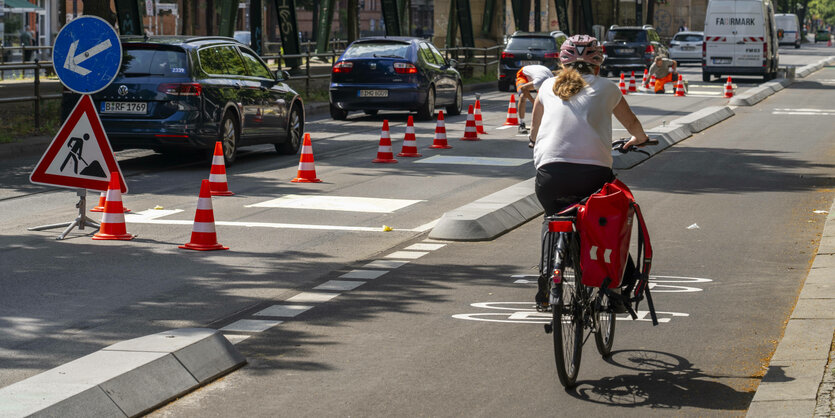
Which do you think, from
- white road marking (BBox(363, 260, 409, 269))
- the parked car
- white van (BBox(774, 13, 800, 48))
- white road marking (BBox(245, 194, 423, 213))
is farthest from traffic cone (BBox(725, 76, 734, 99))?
white van (BBox(774, 13, 800, 48))

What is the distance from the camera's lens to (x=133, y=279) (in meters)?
9.18

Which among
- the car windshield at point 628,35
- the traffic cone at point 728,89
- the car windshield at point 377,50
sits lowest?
the traffic cone at point 728,89

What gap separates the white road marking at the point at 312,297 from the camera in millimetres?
8570

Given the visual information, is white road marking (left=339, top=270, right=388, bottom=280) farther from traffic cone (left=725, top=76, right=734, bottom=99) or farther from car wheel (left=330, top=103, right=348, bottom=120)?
traffic cone (left=725, top=76, right=734, bottom=99)

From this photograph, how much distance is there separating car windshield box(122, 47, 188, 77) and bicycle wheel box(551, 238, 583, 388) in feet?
34.6

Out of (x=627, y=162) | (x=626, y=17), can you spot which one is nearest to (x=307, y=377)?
(x=627, y=162)

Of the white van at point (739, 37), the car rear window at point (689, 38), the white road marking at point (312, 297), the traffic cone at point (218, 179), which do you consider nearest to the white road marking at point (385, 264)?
the white road marking at point (312, 297)

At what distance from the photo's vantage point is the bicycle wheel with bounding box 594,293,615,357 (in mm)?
6750

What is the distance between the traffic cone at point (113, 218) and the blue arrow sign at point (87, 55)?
1.19m

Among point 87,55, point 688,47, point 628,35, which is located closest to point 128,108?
point 87,55

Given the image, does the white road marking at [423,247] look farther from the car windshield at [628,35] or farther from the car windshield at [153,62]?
the car windshield at [628,35]

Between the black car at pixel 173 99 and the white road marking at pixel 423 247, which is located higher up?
the black car at pixel 173 99

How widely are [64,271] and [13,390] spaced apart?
3939mm

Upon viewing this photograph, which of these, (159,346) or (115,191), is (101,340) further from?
(115,191)
